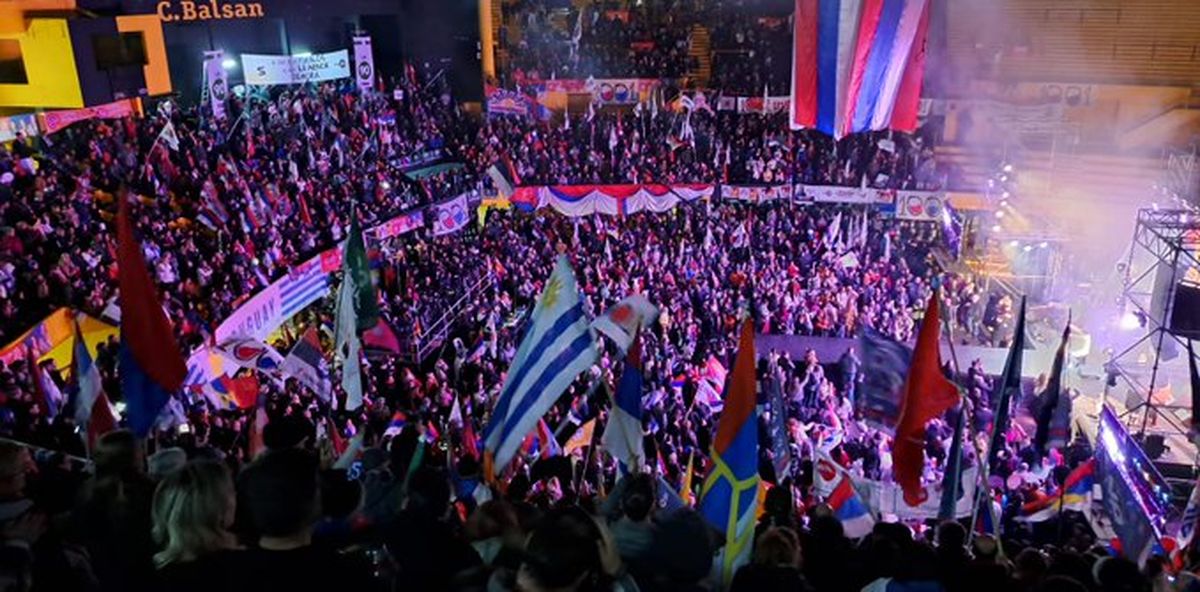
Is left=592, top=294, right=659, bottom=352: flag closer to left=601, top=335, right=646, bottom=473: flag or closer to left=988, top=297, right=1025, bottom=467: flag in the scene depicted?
left=601, top=335, right=646, bottom=473: flag

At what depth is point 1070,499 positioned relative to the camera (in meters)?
9.98

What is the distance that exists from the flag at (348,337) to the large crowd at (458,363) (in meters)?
0.74

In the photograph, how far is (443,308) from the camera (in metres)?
20.5

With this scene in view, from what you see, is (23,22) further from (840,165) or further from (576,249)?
(840,165)

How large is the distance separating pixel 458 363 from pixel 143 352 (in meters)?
9.06

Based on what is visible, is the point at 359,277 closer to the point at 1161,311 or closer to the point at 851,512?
the point at 851,512

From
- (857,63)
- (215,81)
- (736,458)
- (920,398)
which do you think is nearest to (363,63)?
(215,81)

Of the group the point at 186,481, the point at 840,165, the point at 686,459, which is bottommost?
the point at 686,459

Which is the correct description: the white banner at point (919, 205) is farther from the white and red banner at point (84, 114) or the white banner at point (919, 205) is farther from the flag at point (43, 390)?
the flag at point (43, 390)

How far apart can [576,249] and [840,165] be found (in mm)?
9082

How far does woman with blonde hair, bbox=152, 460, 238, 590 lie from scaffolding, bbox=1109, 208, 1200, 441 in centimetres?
1276

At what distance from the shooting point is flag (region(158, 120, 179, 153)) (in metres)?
18.9

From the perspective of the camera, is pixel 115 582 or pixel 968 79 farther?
pixel 968 79

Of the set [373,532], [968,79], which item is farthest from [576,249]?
[373,532]
